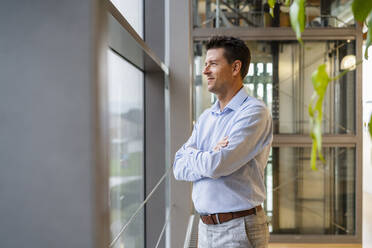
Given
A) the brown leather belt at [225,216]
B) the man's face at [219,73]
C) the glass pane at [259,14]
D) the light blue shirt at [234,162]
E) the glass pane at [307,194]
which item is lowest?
the glass pane at [307,194]

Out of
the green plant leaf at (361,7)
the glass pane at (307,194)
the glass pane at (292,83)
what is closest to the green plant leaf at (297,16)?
the green plant leaf at (361,7)

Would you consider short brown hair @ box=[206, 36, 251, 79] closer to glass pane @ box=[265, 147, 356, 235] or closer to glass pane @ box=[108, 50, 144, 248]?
glass pane @ box=[108, 50, 144, 248]

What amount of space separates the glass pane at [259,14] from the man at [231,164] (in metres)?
2.02

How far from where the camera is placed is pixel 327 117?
12.8 feet

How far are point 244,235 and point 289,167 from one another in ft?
7.91

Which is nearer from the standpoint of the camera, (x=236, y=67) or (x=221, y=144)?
(x=221, y=144)

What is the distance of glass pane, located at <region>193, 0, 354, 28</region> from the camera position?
3770mm

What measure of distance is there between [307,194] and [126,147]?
2.39 m

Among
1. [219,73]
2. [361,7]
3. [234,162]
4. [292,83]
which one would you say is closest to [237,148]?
[234,162]

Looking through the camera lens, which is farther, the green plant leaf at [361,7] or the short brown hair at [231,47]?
the short brown hair at [231,47]

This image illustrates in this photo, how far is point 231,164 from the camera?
163 centimetres

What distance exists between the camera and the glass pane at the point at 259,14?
12.4 ft

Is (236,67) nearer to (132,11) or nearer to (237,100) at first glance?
(237,100)

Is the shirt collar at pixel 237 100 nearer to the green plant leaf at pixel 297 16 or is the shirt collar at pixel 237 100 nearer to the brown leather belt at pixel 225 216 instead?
the brown leather belt at pixel 225 216
